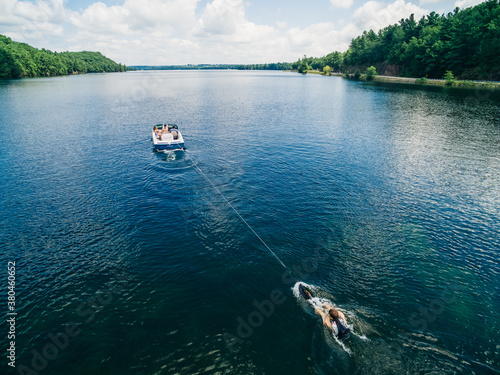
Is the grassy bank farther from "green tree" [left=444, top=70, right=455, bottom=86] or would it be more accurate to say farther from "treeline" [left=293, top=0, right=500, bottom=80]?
"treeline" [left=293, top=0, right=500, bottom=80]

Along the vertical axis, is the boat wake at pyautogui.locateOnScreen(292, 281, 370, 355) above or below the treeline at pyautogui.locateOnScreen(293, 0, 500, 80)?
below

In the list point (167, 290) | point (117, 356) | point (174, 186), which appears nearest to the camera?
point (117, 356)

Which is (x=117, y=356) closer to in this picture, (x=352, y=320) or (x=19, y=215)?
(x=352, y=320)

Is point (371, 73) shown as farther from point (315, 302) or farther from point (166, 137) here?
point (315, 302)

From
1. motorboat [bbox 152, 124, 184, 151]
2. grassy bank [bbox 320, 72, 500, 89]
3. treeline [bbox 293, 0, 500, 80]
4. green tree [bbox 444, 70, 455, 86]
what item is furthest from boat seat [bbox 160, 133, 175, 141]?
treeline [bbox 293, 0, 500, 80]

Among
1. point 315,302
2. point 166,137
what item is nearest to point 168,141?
point 166,137

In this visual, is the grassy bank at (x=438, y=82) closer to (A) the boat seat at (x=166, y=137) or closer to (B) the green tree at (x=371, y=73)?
(B) the green tree at (x=371, y=73)

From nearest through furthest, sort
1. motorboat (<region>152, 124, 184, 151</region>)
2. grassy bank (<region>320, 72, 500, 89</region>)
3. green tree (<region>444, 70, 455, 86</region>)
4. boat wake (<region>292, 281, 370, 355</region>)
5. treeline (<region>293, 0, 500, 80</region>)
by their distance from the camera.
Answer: boat wake (<region>292, 281, 370, 355</region>) → motorboat (<region>152, 124, 184, 151</region>) → grassy bank (<region>320, 72, 500, 89</region>) → treeline (<region>293, 0, 500, 80</region>) → green tree (<region>444, 70, 455, 86</region>)

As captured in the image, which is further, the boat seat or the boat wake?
the boat seat

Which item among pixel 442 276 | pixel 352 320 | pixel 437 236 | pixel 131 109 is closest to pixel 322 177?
pixel 437 236
